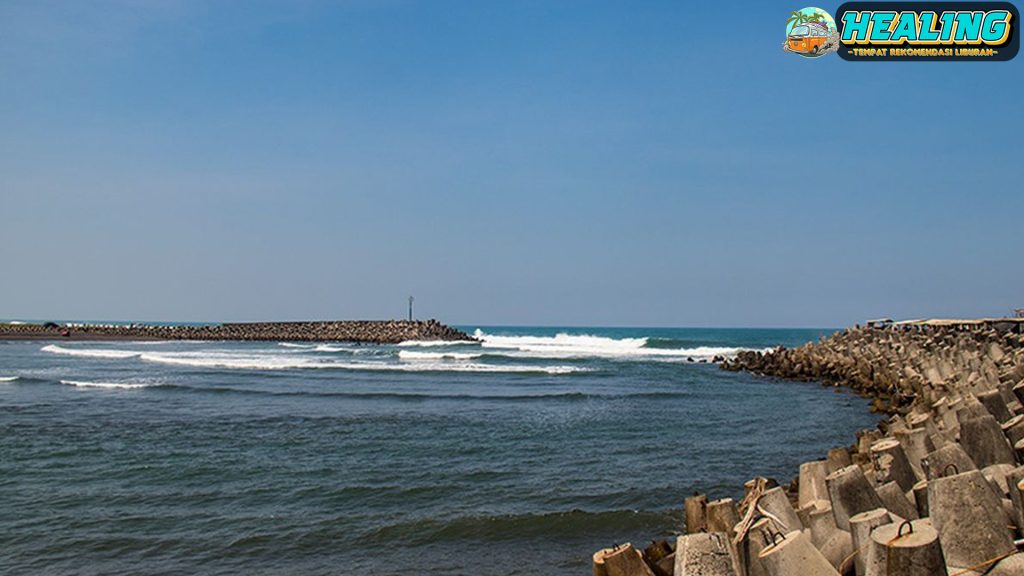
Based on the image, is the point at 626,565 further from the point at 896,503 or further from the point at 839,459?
the point at 839,459

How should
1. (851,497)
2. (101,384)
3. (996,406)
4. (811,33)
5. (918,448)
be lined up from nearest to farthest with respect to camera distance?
(851,497) < (918,448) < (996,406) < (811,33) < (101,384)

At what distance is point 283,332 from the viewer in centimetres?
7512

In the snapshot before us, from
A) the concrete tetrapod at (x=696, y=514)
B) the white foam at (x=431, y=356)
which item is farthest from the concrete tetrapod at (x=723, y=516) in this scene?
the white foam at (x=431, y=356)

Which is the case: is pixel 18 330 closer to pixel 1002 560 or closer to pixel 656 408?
pixel 656 408

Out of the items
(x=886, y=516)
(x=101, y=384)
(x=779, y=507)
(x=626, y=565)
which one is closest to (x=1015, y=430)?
(x=779, y=507)

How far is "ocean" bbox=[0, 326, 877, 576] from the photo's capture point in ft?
25.2

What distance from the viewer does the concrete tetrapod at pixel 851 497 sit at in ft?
17.5

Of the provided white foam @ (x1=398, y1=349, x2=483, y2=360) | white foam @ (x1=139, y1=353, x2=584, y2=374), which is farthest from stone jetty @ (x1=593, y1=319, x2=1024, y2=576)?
white foam @ (x1=398, y1=349, x2=483, y2=360)

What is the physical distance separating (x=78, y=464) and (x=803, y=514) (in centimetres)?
1055

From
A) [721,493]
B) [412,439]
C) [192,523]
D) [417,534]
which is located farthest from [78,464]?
[721,493]

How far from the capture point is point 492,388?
85.4 ft

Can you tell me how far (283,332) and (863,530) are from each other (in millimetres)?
74542

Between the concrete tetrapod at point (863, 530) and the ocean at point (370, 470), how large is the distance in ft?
9.98

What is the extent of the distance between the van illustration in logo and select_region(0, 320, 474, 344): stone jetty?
51726 millimetres
